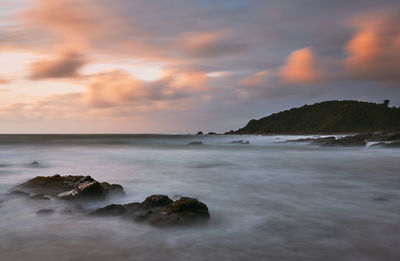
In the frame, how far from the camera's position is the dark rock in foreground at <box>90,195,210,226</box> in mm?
6027

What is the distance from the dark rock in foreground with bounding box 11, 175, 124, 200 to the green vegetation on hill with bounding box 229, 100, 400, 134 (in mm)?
98546

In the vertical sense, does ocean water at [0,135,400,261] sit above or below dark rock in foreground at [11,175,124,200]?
below

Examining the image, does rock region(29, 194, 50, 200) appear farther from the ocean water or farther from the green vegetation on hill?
the green vegetation on hill

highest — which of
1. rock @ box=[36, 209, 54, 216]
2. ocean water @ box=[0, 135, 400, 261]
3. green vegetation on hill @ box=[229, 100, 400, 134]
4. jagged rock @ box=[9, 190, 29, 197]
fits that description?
green vegetation on hill @ box=[229, 100, 400, 134]

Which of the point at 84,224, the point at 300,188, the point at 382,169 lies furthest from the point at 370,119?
the point at 84,224

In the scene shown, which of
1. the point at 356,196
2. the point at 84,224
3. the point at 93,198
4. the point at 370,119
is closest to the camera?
the point at 84,224

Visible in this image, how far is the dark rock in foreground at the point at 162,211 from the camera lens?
603cm

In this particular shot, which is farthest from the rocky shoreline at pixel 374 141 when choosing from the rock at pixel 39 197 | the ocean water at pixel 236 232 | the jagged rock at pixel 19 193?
the jagged rock at pixel 19 193

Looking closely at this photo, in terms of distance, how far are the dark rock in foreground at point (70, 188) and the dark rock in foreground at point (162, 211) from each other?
141cm

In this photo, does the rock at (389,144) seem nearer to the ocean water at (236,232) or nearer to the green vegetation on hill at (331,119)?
the ocean water at (236,232)

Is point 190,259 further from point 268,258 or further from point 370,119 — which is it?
point 370,119

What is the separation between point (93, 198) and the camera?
803 cm

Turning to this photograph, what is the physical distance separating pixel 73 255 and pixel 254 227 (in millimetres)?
3344

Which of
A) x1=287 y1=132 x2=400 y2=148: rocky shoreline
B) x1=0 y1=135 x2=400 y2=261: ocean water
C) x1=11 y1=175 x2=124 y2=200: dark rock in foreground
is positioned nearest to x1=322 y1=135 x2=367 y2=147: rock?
x1=287 y1=132 x2=400 y2=148: rocky shoreline
